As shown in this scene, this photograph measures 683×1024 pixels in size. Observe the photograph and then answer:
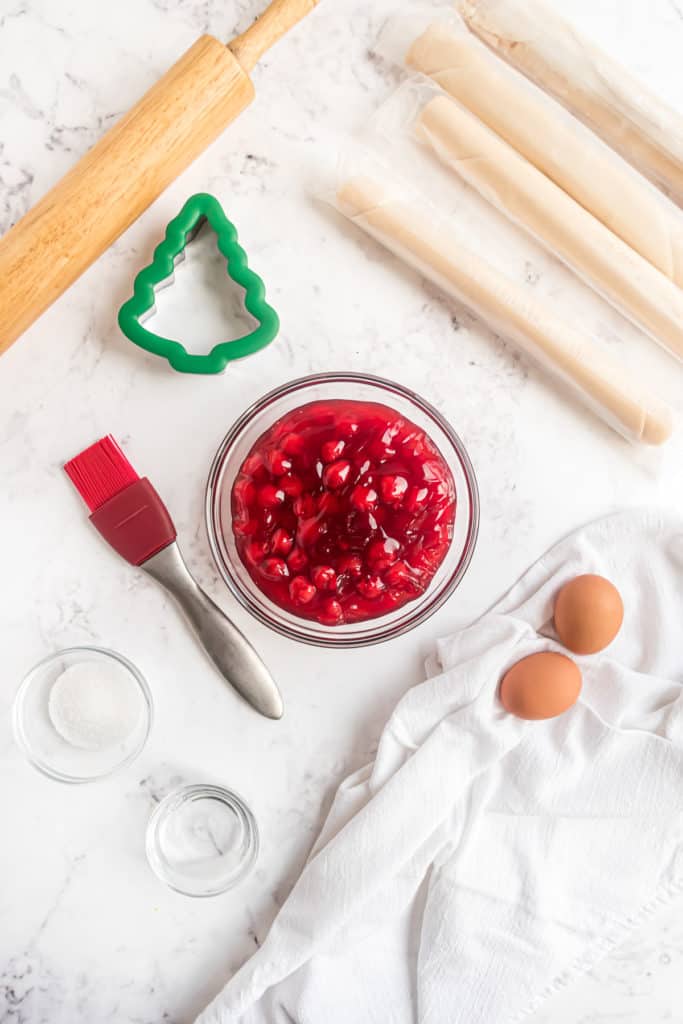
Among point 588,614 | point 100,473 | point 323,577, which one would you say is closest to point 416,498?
point 323,577

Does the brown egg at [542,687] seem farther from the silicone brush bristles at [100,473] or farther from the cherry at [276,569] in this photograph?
the silicone brush bristles at [100,473]

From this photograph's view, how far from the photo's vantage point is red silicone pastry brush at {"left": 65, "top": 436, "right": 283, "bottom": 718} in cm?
115

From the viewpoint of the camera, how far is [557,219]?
1.17m

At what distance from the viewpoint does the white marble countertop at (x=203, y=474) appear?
1162 millimetres

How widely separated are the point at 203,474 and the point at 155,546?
0.11 meters

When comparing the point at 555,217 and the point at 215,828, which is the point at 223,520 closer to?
the point at 215,828

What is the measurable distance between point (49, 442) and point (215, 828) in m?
0.51

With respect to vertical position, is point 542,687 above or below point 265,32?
below

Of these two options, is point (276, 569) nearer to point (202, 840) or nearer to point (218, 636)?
point (218, 636)

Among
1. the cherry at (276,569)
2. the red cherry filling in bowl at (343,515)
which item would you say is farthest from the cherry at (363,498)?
the cherry at (276,569)

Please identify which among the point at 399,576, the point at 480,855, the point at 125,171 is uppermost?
the point at 125,171

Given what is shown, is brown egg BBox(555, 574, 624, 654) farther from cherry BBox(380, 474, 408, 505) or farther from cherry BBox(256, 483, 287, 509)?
cherry BBox(256, 483, 287, 509)

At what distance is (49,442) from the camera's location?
1.18 m

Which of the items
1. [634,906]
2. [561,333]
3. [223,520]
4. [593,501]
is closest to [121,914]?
[223,520]
